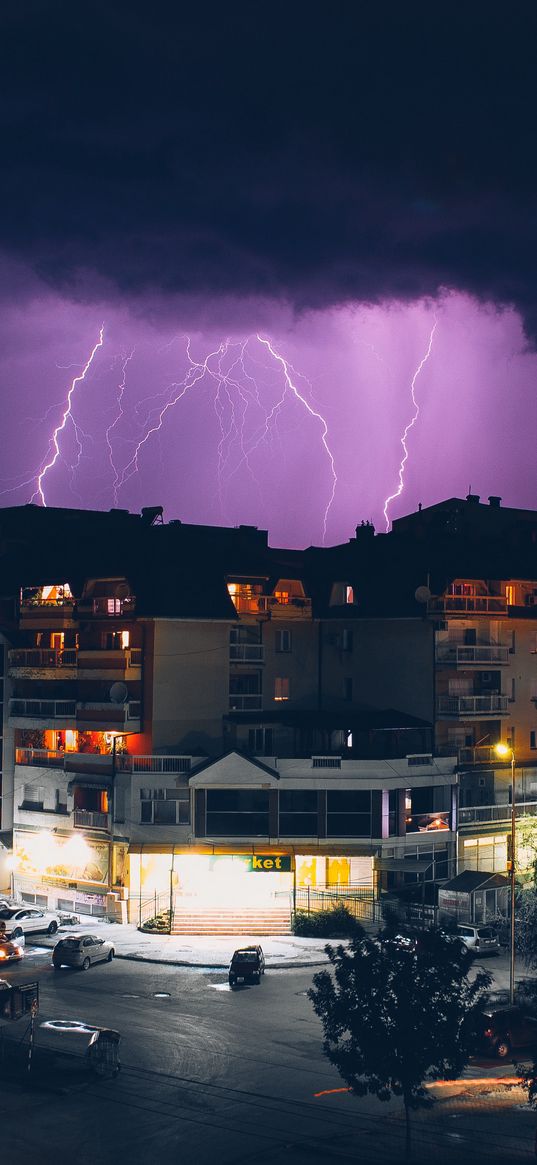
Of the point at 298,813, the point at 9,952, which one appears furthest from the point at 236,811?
the point at 9,952

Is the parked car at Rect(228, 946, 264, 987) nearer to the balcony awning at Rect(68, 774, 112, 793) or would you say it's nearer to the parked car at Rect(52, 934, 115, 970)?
the parked car at Rect(52, 934, 115, 970)

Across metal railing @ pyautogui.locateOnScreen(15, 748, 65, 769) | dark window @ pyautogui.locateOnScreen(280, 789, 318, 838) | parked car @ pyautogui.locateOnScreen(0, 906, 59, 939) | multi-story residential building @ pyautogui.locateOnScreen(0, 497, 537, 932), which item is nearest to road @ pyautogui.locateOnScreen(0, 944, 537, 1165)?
parked car @ pyautogui.locateOnScreen(0, 906, 59, 939)

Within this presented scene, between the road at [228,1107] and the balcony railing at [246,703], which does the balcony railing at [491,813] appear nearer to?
the balcony railing at [246,703]

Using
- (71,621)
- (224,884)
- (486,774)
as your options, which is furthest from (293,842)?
(71,621)

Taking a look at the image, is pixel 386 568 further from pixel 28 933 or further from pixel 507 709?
pixel 28 933

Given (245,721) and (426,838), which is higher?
(245,721)

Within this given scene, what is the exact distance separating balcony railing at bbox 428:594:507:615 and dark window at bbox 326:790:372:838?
1277cm

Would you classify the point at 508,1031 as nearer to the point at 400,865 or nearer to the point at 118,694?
the point at 400,865

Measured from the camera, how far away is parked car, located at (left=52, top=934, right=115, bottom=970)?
58375mm

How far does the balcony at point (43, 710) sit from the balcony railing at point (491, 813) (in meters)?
22.7

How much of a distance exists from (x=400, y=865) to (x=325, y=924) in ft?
20.1

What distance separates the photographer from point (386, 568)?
81.4 m

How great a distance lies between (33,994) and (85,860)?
85.3 feet

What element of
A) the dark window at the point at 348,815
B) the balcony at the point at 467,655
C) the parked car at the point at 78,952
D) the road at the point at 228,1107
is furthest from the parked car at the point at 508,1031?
the balcony at the point at 467,655
